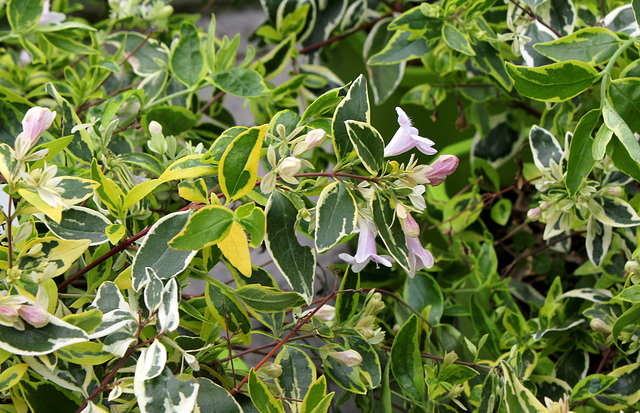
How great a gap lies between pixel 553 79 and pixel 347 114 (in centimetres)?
19

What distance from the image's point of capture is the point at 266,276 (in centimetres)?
47

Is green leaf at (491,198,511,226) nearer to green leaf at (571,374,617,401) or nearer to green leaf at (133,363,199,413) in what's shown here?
Answer: green leaf at (571,374,617,401)

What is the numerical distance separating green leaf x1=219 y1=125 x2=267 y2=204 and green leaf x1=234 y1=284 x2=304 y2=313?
88 millimetres

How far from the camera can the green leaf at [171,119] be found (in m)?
0.57

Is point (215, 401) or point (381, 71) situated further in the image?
point (381, 71)

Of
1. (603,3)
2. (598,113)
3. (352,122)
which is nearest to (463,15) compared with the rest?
(603,3)

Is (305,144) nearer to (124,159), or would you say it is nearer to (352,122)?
(352,122)

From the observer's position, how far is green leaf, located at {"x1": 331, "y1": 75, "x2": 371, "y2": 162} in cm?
37

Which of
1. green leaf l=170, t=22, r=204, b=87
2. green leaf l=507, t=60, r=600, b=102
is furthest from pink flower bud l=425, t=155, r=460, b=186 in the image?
green leaf l=170, t=22, r=204, b=87

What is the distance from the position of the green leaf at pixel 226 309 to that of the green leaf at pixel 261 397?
0.05 m

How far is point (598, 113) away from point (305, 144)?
260mm

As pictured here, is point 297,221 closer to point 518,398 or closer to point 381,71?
point 518,398

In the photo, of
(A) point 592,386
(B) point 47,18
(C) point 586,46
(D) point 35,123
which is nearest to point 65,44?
(B) point 47,18

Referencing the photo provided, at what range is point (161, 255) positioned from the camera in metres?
0.35
